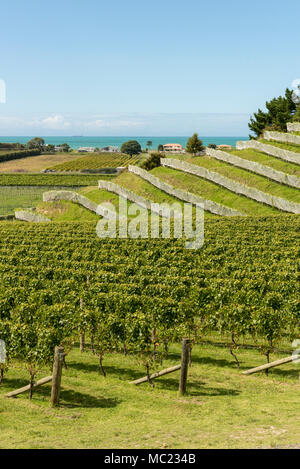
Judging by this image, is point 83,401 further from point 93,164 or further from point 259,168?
point 93,164

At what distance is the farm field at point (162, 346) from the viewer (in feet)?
40.6

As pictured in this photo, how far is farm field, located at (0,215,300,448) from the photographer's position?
40.6 feet

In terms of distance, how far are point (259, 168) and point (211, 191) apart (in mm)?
8484

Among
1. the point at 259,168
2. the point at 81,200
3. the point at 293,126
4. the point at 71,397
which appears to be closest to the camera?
the point at 71,397

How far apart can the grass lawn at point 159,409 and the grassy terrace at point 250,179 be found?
136 ft

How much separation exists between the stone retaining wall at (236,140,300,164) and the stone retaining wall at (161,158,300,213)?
11942mm

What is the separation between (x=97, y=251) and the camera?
34281mm

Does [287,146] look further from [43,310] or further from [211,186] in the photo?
[43,310]

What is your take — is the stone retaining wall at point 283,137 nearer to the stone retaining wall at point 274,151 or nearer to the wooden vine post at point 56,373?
the stone retaining wall at point 274,151

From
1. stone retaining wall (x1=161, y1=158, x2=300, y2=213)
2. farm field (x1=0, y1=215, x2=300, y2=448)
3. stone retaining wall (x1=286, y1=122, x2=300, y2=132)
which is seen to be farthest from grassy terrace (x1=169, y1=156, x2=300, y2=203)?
farm field (x1=0, y1=215, x2=300, y2=448)

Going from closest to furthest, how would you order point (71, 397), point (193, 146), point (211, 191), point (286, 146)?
point (71, 397) < point (211, 191) < point (286, 146) < point (193, 146)

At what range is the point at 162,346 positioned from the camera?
20.6 metres

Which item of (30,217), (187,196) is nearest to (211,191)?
(187,196)
